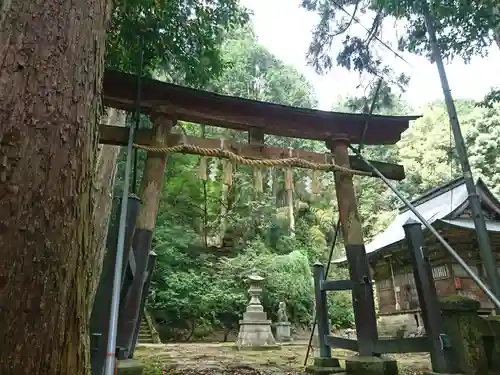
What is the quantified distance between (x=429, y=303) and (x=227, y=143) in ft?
8.63

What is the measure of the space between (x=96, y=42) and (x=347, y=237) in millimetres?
3593

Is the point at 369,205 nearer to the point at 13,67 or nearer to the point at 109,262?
the point at 109,262

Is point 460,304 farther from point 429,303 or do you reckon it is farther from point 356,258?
point 356,258

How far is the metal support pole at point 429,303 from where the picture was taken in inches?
130

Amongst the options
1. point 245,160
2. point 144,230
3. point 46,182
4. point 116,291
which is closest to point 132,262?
point 144,230

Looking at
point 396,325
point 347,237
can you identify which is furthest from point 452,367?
point 396,325

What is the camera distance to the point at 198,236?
15.9 m

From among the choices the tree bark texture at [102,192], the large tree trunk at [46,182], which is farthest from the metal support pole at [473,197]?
the tree bark texture at [102,192]

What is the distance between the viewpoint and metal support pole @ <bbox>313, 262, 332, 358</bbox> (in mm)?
4686

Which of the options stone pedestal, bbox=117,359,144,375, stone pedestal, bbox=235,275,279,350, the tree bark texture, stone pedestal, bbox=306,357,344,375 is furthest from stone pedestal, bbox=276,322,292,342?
stone pedestal, bbox=117,359,144,375

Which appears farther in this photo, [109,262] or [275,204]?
[275,204]

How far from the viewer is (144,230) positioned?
354cm

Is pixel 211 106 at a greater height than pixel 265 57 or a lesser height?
lesser

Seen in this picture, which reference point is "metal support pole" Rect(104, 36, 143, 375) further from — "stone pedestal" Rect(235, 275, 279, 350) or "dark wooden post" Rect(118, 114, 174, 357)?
"stone pedestal" Rect(235, 275, 279, 350)
